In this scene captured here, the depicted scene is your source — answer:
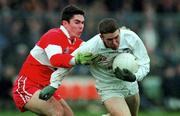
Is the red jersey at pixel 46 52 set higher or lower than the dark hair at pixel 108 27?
lower

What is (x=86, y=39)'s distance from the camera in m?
18.9

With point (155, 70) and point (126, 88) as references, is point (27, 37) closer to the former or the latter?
point (155, 70)

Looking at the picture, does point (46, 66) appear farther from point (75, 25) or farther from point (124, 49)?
point (124, 49)

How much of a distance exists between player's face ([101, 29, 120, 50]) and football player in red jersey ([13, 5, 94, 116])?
2.35ft

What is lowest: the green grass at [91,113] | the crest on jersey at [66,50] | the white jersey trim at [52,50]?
the green grass at [91,113]

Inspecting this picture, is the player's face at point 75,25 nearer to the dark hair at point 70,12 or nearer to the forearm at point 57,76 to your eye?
the dark hair at point 70,12

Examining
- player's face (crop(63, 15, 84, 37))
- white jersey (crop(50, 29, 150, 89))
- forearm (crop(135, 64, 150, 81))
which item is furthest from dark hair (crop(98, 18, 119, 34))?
player's face (crop(63, 15, 84, 37))

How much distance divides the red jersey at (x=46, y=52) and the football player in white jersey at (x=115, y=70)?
0.72 ft

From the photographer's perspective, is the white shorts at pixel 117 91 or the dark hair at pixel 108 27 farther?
the white shorts at pixel 117 91

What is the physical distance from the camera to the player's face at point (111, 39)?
34.1 feet

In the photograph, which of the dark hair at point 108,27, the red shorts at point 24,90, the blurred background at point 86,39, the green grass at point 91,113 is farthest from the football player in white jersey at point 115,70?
the blurred background at point 86,39

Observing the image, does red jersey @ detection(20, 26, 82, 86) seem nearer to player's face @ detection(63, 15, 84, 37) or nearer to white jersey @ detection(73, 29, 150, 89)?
player's face @ detection(63, 15, 84, 37)

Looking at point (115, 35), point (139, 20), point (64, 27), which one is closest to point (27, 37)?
point (139, 20)

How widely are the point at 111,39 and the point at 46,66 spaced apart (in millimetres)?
1361
